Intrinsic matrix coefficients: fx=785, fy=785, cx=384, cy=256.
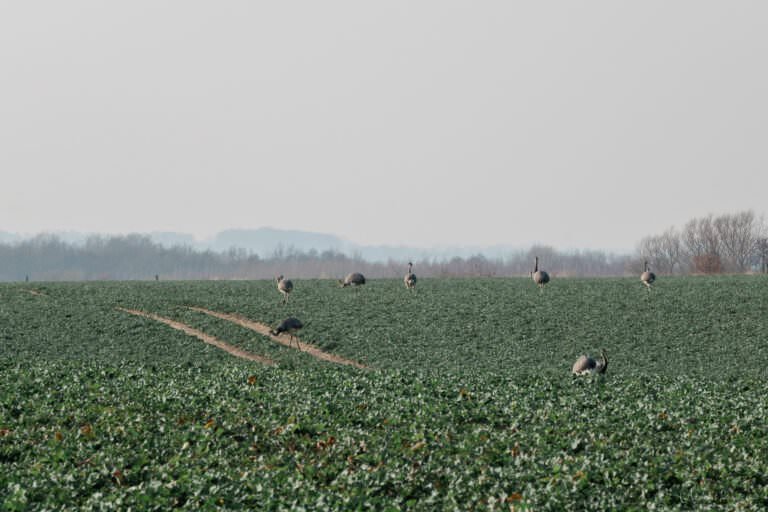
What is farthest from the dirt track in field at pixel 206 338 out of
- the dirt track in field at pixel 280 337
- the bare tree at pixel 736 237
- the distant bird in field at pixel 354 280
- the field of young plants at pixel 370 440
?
the bare tree at pixel 736 237

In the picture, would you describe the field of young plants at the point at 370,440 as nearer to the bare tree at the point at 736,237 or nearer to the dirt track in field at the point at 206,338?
the dirt track in field at the point at 206,338

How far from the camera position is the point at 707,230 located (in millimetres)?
119000

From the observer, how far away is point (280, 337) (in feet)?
127

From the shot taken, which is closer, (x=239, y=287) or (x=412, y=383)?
(x=412, y=383)

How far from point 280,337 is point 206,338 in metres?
3.55

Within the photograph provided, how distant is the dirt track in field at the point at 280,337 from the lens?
35.5m

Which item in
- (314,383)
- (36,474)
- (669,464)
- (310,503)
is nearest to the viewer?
(310,503)

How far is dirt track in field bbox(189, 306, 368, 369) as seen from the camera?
116 feet

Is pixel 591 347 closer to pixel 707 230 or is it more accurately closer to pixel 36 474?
pixel 36 474

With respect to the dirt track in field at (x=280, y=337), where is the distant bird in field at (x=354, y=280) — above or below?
above

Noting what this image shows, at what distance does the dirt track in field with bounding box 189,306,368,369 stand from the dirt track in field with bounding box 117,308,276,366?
2.20 meters

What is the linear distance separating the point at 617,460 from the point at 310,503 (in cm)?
577

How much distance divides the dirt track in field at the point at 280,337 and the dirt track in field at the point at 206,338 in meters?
2.20

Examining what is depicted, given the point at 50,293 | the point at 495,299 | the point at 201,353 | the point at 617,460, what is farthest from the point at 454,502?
the point at 50,293
